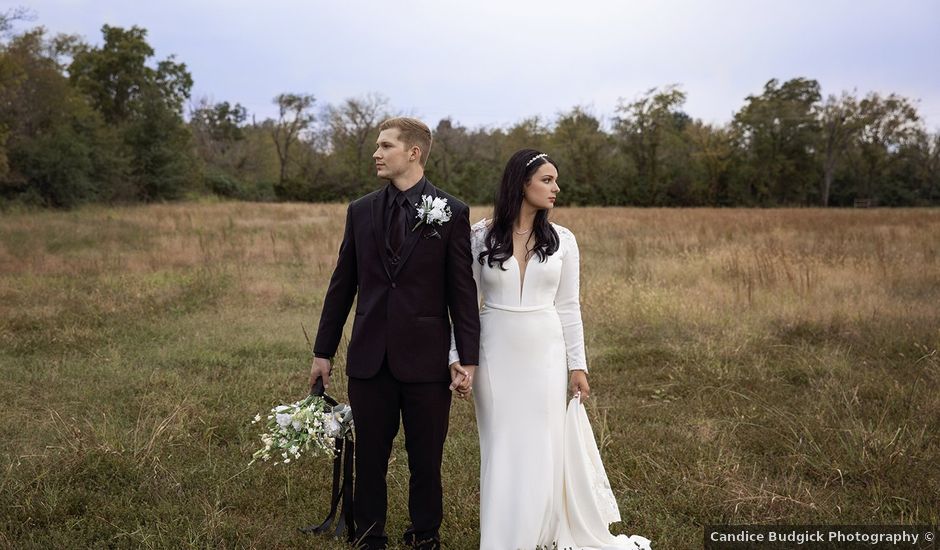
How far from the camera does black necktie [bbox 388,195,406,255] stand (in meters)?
3.27

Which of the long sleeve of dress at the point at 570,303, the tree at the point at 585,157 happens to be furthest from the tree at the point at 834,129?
the long sleeve of dress at the point at 570,303

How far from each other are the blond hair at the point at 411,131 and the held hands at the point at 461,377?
981 mm

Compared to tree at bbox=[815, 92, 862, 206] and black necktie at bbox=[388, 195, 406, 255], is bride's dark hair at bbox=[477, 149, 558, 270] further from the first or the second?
tree at bbox=[815, 92, 862, 206]

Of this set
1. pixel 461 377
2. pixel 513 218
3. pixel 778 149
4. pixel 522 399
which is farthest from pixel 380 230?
pixel 778 149

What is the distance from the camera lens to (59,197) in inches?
1252

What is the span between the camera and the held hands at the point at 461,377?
3281 millimetres

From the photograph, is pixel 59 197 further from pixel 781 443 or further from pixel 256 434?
pixel 781 443

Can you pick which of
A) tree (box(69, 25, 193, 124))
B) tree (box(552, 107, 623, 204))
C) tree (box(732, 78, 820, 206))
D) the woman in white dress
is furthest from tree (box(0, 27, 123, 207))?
tree (box(732, 78, 820, 206))

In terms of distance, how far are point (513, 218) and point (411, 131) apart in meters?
0.66

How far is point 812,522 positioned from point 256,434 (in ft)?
12.6

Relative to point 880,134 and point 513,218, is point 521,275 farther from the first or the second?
point 880,134

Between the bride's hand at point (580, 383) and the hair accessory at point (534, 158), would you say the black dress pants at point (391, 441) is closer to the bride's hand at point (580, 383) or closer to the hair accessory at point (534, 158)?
the bride's hand at point (580, 383)

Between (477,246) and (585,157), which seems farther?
(585,157)

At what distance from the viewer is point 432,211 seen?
3.17 metres
